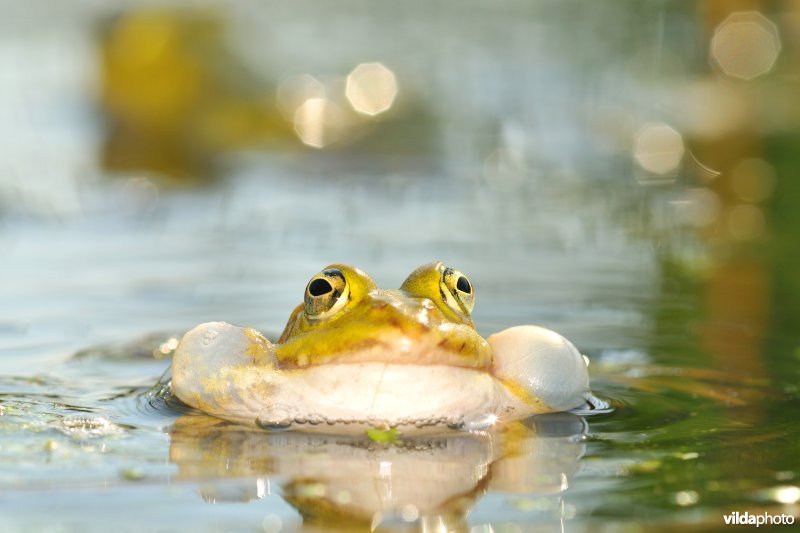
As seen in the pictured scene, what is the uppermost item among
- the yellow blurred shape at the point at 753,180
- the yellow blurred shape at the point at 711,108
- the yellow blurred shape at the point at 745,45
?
the yellow blurred shape at the point at 745,45

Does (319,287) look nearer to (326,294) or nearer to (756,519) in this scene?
(326,294)

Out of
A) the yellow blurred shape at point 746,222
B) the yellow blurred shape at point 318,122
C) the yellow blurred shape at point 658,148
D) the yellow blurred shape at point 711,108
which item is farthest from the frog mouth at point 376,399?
the yellow blurred shape at point 318,122

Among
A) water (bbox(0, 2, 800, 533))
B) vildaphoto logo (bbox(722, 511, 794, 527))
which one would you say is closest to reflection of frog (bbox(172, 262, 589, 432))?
water (bbox(0, 2, 800, 533))

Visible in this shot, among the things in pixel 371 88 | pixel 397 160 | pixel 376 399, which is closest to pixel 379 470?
pixel 376 399

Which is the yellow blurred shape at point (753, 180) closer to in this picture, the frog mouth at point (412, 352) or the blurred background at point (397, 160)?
the blurred background at point (397, 160)

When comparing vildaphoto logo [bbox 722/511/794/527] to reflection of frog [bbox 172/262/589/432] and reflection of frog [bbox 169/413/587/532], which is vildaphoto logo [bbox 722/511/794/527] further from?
reflection of frog [bbox 172/262/589/432]

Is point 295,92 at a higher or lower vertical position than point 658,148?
higher

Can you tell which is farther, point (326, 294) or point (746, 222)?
point (746, 222)
